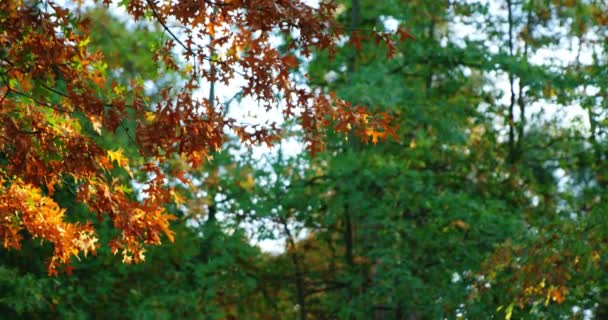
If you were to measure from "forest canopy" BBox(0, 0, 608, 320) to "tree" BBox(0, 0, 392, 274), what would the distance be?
0.07 feet

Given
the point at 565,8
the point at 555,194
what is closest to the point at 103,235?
the point at 555,194

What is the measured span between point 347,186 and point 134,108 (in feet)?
25.5

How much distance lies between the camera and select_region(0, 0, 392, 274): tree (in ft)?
18.6

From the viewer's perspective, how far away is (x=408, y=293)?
12539mm

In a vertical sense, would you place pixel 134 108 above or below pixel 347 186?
below

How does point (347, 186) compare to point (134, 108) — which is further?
point (347, 186)

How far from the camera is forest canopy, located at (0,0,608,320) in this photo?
6.28 m

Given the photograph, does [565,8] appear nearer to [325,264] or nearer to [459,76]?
[459,76]

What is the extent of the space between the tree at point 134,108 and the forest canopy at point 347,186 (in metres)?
0.02

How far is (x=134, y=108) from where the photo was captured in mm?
5910

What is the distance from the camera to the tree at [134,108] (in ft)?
18.6

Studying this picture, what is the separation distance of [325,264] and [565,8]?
6632mm

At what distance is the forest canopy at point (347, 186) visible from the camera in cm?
628

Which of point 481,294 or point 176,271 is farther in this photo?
point 176,271
